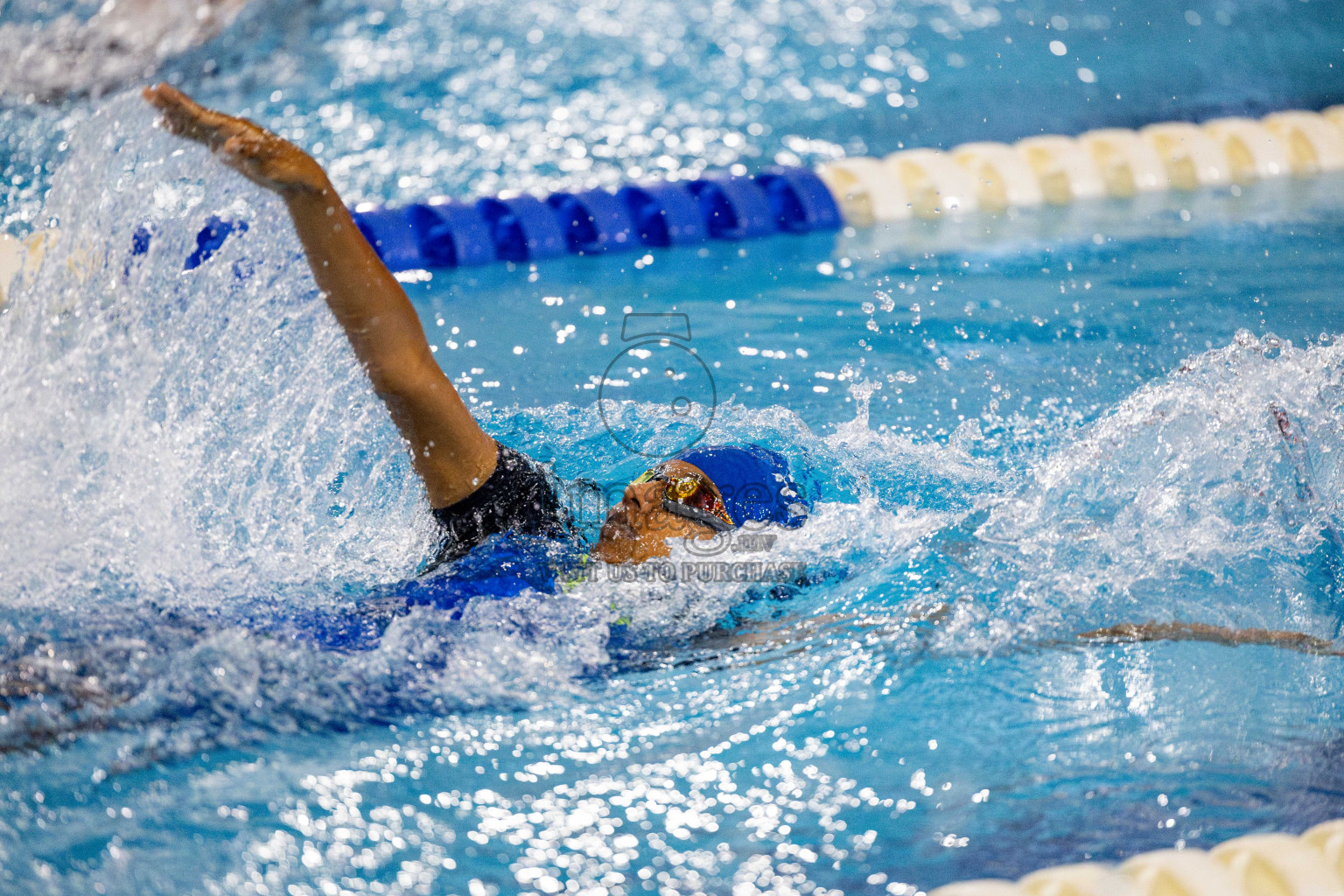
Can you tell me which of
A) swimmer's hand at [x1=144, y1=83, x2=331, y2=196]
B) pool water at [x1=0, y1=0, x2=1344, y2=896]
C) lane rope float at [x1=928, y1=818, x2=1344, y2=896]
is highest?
swimmer's hand at [x1=144, y1=83, x2=331, y2=196]

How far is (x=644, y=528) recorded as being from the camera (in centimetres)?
207

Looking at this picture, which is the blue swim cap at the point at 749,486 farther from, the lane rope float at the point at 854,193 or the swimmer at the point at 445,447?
the lane rope float at the point at 854,193

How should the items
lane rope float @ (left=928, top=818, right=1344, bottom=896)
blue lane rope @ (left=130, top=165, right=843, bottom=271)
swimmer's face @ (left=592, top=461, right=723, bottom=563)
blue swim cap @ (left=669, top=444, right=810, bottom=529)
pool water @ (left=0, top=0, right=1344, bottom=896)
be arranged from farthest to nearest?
blue lane rope @ (left=130, top=165, right=843, bottom=271) < blue swim cap @ (left=669, top=444, right=810, bottom=529) < swimmer's face @ (left=592, top=461, right=723, bottom=563) < pool water @ (left=0, top=0, right=1344, bottom=896) < lane rope float @ (left=928, top=818, right=1344, bottom=896)

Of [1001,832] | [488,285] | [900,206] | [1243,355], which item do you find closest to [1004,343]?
[1243,355]

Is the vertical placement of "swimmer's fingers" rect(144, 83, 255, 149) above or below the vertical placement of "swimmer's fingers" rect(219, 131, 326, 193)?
above

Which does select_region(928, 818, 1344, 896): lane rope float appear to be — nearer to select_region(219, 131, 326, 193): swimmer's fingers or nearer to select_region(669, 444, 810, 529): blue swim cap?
select_region(669, 444, 810, 529): blue swim cap

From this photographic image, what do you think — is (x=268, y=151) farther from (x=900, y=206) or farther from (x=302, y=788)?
(x=900, y=206)

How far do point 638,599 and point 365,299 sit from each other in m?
0.75

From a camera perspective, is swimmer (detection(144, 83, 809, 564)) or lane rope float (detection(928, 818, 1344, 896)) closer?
lane rope float (detection(928, 818, 1344, 896))

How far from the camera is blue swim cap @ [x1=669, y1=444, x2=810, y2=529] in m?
2.24

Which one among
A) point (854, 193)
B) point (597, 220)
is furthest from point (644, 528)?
point (854, 193)

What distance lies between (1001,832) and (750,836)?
404 millimetres

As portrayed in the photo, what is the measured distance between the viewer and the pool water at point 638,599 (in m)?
1.69

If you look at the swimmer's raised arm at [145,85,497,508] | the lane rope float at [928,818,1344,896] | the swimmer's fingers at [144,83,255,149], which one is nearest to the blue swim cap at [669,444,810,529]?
the swimmer's raised arm at [145,85,497,508]
